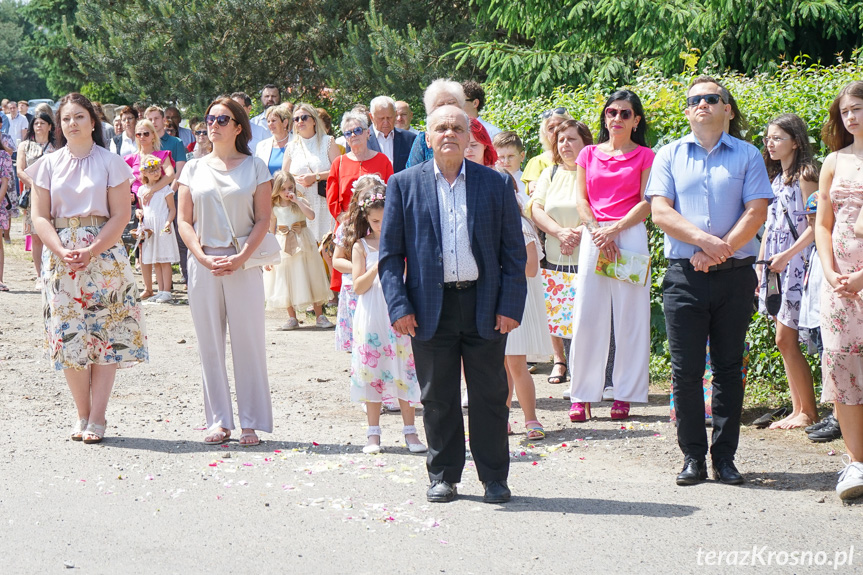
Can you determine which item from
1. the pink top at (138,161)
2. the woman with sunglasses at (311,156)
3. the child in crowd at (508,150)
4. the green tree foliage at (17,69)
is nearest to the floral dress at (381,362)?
the child in crowd at (508,150)

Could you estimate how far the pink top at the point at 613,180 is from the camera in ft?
24.3

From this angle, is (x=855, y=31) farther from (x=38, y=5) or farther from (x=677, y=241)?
(x=38, y=5)

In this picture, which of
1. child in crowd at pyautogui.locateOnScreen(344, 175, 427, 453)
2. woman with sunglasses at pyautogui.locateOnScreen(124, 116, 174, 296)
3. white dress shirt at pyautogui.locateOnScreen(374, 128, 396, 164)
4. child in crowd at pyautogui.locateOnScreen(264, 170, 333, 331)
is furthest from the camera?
woman with sunglasses at pyautogui.locateOnScreen(124, 116, 174, 296)

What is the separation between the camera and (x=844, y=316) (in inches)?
222

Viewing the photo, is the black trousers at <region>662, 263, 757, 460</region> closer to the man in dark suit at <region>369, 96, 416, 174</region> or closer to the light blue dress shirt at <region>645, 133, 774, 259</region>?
the light blue dress shirt at <region>645, 133, 774, 259</region>

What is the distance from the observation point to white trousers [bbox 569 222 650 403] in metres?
7.59

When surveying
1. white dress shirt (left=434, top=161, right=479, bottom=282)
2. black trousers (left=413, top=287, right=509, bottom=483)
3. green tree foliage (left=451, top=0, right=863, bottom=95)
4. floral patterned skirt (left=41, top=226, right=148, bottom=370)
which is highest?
green tree foliage (left=451, top=0, right=863, bottom=95)

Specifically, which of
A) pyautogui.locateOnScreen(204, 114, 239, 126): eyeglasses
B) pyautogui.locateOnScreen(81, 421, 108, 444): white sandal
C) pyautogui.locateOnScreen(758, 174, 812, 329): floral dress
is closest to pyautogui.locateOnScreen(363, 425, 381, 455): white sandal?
pyautogui.locateOnScreen(81, 421, 108, 444): white sandal

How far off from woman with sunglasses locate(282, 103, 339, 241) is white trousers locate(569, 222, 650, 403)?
4549 millimetres

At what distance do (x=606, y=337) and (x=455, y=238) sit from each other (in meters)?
2.47

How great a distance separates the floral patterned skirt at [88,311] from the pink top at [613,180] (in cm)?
322

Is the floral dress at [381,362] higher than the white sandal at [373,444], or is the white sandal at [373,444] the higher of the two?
the floral dress at [381,362]

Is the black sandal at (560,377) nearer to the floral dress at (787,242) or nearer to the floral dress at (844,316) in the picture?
the floral dress at (787,242)

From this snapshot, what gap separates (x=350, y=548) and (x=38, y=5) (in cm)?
4497
